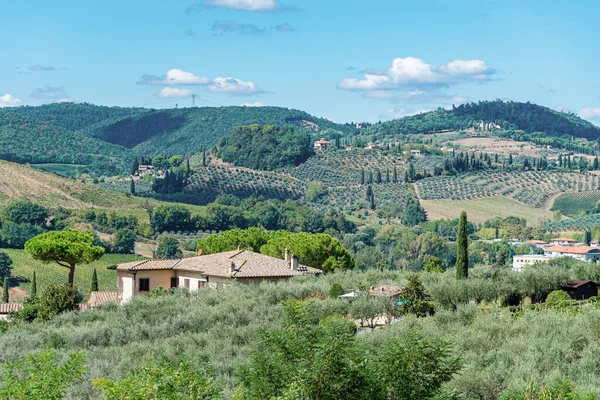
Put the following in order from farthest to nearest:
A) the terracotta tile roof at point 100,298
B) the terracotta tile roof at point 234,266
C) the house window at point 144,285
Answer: the house window at point 144,285 < the terracotta tile roof at point 100,298 < the terracotta tile roof at point 234,266

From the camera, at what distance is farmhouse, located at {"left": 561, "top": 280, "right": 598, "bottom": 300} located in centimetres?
4136

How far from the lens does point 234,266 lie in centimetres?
4600

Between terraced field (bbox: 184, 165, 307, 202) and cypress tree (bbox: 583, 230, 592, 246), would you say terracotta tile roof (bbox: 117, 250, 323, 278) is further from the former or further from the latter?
terraced field (bbox: 184, 165, 307, 202)

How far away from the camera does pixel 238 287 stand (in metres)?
40.6

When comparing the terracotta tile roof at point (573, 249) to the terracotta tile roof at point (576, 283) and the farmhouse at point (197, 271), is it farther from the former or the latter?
the terracotta tile roof at point (576, 283)

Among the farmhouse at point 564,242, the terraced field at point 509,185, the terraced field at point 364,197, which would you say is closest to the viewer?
the farmhouse at point 564,242

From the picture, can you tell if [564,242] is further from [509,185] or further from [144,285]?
[144,285]

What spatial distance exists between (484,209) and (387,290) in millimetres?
129771

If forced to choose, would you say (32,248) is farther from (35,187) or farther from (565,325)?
(35,187)

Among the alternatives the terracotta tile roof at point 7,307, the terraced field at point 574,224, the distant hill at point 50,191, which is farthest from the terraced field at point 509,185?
the terracotta tile roof at point 7,307

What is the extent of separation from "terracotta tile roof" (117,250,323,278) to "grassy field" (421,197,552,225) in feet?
377

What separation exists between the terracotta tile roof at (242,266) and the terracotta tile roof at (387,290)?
6.60 metres

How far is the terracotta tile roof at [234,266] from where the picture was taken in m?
46.1

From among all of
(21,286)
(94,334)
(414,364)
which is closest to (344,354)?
(414,364)
